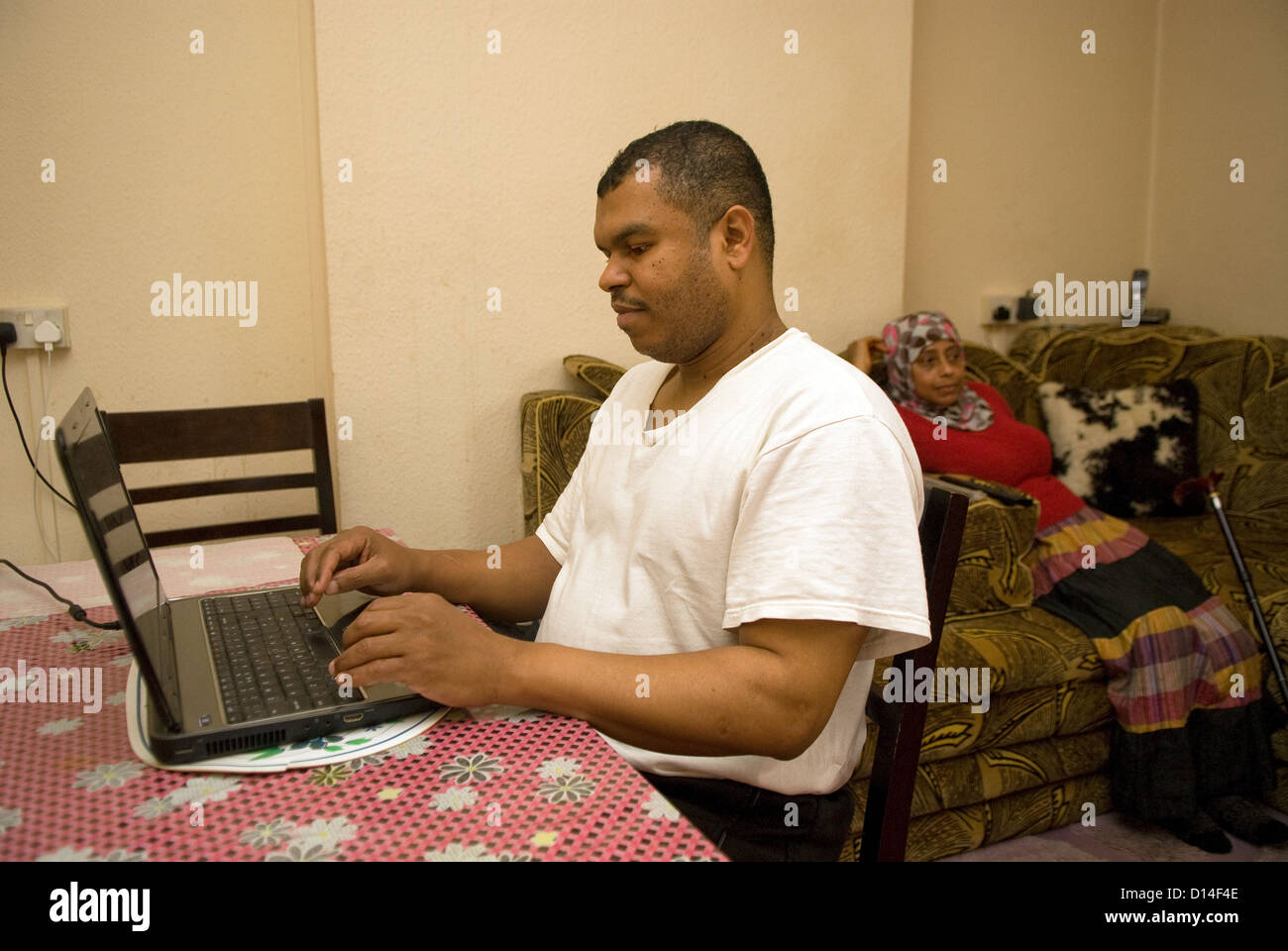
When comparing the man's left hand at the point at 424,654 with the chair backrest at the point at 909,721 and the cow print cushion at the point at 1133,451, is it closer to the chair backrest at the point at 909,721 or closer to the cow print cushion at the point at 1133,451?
the chair backrest at the point at 909,721

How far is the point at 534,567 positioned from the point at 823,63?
1.96 m

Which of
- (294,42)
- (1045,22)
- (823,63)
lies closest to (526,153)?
(294,42)

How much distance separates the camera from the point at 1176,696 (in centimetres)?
188

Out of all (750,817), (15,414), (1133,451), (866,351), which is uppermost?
(866,351)

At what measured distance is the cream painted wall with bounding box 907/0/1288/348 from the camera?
290cm

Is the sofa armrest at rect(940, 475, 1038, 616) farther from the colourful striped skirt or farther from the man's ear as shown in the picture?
the man's ear

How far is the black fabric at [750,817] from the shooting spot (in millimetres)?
931

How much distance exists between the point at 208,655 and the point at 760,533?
56 cm

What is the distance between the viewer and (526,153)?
220cm

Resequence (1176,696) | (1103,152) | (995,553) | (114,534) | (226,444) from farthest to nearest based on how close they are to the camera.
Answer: (1103,152)
(995,553)
(1176,696)
(226,444)
(114,534)

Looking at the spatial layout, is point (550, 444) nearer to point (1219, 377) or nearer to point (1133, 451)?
point (1133, 451)

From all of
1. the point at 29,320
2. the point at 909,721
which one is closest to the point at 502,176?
the point at 29,320

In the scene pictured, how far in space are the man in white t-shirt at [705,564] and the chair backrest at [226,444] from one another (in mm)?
712

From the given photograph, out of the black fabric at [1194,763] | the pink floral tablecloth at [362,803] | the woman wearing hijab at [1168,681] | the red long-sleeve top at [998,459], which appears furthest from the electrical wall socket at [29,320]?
the black fabric at [1194,763]
